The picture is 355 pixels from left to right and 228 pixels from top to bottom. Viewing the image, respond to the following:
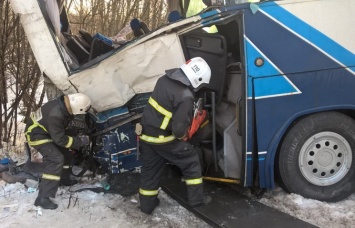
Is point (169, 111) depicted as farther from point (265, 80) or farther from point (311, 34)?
point (311, 34)

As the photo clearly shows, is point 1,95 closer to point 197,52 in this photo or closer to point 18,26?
point 18,26

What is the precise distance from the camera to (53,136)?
157 inches

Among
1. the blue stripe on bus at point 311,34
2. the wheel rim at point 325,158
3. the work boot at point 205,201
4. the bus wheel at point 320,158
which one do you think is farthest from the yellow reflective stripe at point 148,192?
the blue stripe on bus at point 311,34

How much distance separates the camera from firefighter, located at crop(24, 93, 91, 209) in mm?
3928

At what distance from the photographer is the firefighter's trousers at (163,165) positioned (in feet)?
12.3

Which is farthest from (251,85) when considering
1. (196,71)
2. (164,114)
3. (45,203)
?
(45,203)

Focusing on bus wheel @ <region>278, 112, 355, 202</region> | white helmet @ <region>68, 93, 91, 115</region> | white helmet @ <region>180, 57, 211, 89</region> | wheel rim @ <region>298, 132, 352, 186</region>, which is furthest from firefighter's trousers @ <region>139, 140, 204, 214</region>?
wheel rim @ <region>298, 132, 352, 186</region>

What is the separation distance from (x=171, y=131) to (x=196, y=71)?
25.3 inches

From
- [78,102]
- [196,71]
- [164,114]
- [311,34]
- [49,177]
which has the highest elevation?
[311,34]

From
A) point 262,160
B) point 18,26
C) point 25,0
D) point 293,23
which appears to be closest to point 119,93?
point 25,0

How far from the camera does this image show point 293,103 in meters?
3.56

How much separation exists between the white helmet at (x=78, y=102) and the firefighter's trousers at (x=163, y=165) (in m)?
0.74

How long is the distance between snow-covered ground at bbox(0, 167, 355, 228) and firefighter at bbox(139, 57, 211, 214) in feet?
0.58

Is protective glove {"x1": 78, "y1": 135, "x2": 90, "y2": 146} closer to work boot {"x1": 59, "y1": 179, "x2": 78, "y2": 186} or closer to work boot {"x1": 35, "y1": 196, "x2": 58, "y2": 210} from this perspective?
work boot {"x1": 59, "y1": 179, "x2": 78, "y2": 186}
